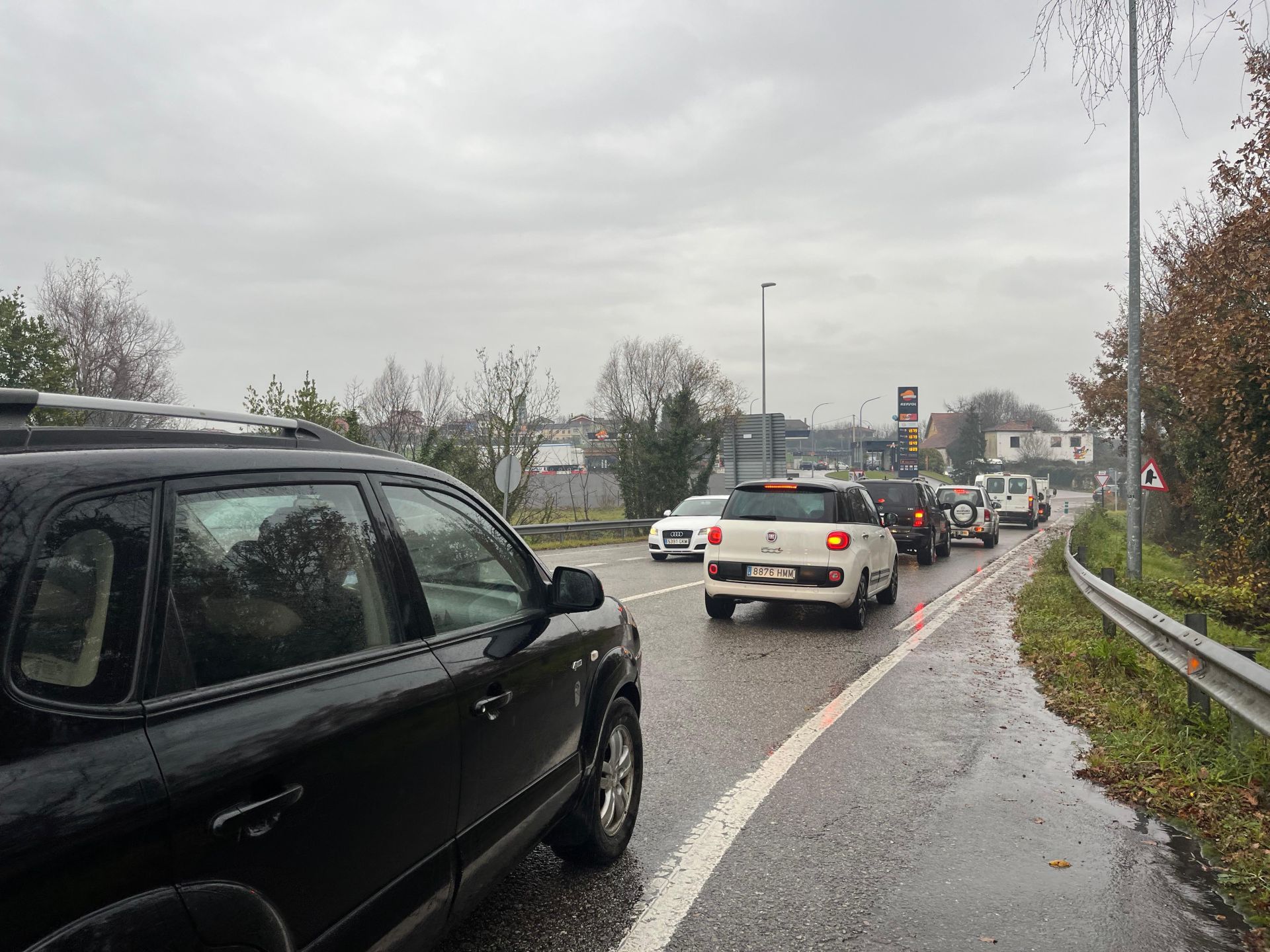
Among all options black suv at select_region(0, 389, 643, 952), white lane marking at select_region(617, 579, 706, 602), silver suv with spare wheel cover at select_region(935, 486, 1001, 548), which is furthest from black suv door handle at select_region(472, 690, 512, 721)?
silver suv with spare wheel cover at select_region(935, 486, 1001, 548)

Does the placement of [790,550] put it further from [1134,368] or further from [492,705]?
[492,705]

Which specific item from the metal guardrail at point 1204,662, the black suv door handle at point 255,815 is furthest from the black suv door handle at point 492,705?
the metal guardrail at point 1204,662

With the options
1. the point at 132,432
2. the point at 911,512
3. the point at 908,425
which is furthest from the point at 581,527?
the point at 908,425

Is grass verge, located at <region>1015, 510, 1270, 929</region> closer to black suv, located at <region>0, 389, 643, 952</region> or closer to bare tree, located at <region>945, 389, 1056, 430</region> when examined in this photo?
black suv, located at <region>0, 389, 643, 952</region>

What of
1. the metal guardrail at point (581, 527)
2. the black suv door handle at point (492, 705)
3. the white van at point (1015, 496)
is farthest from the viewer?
the white van at point (1015, 496)

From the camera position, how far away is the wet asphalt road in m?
3.68

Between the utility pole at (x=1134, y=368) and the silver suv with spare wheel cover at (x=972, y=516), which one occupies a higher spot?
the utility pole at (x=1134, y=368)

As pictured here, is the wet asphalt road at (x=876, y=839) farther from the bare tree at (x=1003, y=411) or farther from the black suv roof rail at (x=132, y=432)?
the bare tree at (x=1003, y=411)

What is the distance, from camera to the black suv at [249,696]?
5.62 ft

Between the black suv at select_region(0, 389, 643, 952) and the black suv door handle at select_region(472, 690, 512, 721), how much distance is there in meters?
0.01

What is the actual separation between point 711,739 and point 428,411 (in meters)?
44.8

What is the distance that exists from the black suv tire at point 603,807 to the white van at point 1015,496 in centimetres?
4052

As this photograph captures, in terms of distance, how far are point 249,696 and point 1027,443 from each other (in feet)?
480

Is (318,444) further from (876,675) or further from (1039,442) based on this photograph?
(1039,442)
